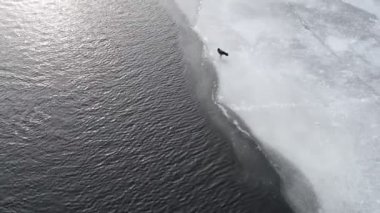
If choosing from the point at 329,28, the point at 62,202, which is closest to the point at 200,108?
the point at 62,202

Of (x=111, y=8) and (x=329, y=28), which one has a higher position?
(x=111, y=8)

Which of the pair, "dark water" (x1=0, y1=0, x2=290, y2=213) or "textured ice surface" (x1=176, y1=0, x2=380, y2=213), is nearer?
"dark water" (x1=0, y1=0, x2=290, y2=213)

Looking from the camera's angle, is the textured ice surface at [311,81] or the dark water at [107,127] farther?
the textured ice surface at [311,81]

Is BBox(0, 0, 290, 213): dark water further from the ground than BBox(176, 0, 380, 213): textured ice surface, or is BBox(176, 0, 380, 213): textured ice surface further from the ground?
BBox(0, 0, 290, 213): dark water

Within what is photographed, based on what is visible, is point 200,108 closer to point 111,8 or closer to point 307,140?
point 307,140
